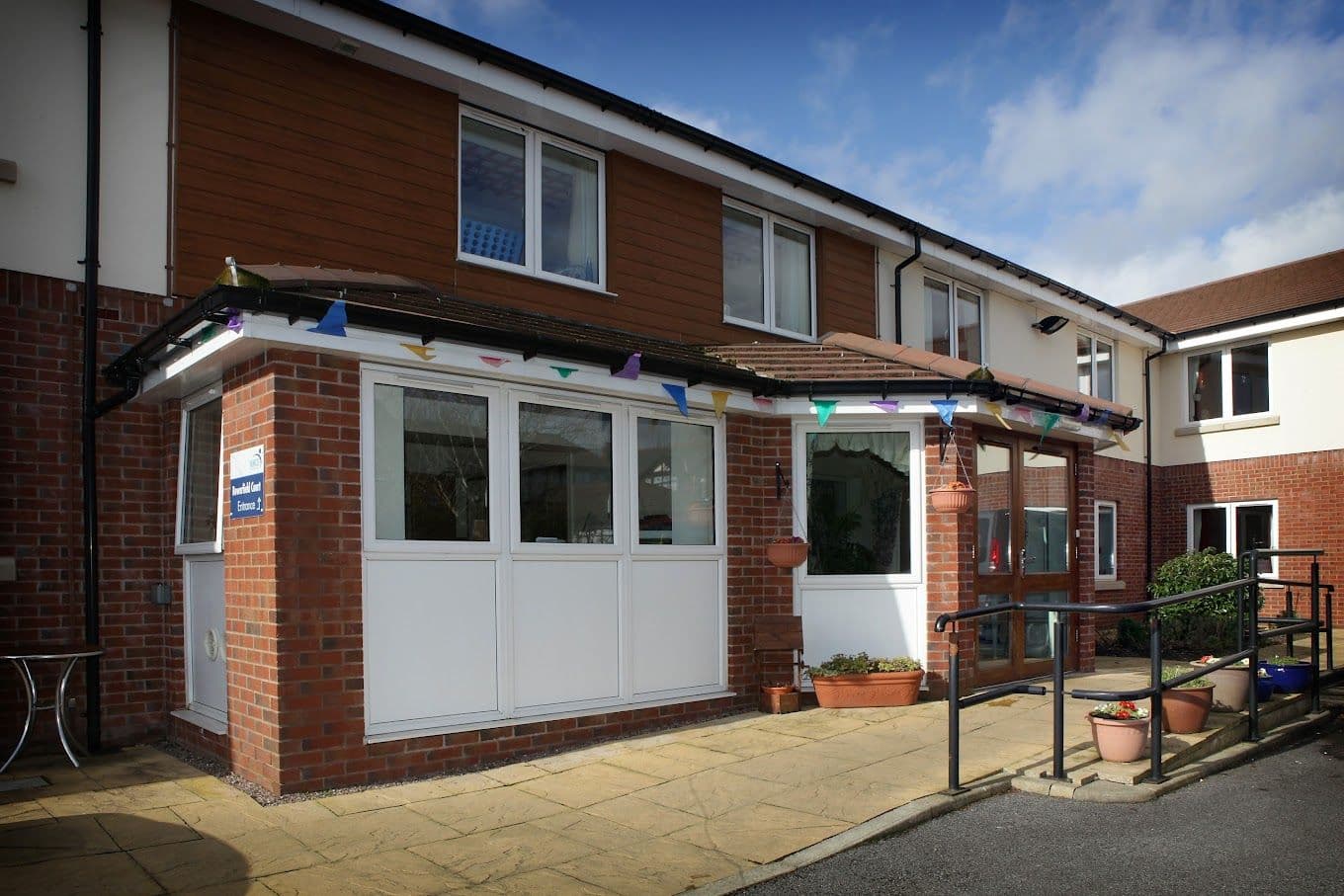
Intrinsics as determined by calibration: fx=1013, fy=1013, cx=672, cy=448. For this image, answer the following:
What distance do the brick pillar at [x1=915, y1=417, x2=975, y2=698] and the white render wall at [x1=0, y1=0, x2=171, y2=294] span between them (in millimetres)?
5831

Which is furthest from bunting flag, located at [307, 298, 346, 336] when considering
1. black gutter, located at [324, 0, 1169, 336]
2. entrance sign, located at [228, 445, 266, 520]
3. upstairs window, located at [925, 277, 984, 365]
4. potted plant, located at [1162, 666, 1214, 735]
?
upstairs window, located at [925, 277, 984, 365]

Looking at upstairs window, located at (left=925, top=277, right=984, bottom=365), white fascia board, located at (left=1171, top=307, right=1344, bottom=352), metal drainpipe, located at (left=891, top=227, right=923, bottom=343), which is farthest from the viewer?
white fascia board, located at (left=1171, top=307, right=1344, bottom=352)

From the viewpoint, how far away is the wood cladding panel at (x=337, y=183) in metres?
6.55

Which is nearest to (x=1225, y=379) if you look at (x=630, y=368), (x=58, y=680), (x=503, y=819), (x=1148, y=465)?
(x=1148, y=465)

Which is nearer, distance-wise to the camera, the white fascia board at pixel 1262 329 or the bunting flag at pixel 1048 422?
the bunting flag at pixel 1048 422

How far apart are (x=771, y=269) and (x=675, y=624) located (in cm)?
429

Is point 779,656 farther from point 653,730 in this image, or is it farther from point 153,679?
point 153,679

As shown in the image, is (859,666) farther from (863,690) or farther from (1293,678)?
(1293,678)

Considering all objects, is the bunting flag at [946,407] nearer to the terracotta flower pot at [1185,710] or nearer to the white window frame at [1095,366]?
the terracotta flower pot at [1185,710]

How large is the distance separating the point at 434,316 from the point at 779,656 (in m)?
3.80

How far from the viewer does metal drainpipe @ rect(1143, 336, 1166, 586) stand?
16.4 meters

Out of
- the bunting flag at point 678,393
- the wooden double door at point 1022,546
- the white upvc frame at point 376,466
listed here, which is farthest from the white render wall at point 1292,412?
the white upvc frame at point 376,466

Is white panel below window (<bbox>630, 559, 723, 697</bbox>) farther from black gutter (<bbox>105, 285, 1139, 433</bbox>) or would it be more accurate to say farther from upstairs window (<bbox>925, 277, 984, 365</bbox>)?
upstairs window (<bbox>925, 277, 984, 365</bbox>)

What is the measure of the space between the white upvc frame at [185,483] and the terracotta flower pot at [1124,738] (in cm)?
537
